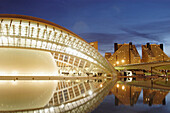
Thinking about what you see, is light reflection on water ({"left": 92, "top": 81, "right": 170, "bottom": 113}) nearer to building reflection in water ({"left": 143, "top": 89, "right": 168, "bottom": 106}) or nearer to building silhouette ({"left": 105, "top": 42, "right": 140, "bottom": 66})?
building reflection in water ({"left": 143, "top": 89, "right": 168, "bottom": 106})

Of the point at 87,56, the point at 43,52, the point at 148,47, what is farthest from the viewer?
the point at 148,47

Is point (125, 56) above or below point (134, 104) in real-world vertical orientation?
above

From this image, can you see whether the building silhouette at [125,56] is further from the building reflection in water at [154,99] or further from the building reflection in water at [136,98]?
the building reflection in water at [154,99]

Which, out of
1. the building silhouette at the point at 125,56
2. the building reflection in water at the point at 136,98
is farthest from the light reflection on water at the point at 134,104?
the building silhouette at the point at 125,56

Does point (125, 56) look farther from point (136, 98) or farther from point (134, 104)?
point (134, 104)

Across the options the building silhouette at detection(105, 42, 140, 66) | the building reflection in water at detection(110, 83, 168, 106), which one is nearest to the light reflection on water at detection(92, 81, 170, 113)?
the building reflection in water at detection(110, 83, 168, 106)

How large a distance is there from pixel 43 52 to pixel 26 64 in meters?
4.87

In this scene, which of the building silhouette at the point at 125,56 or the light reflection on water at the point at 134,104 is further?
the building silhouette at the point at 125,56

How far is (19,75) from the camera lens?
28125 mm

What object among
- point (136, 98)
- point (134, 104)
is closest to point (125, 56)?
point (136, 98)

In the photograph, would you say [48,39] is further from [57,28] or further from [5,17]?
[5,17]

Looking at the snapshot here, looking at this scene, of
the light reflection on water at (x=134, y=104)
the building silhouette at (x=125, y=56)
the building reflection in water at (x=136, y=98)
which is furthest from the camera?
the building silhouette at (x=125, y=56)

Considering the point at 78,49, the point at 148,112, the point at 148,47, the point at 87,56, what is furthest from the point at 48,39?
the point at 148,47

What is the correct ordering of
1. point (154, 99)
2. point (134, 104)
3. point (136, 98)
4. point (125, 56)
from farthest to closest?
point (125, 56) < point (136, 98) < point (154, 99) < point (134, 104)
